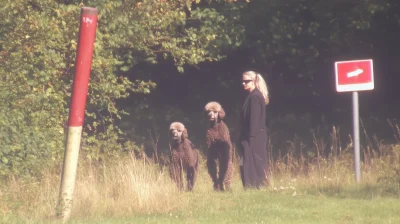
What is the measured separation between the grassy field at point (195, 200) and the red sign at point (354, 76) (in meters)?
1.13

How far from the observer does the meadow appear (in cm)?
970

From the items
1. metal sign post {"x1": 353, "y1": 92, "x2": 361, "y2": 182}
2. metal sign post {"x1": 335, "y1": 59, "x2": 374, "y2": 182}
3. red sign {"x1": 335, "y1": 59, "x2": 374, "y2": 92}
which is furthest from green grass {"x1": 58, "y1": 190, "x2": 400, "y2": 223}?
red sign {"x1": 335, "y1": 59, "x2": 374, "y2": 92}

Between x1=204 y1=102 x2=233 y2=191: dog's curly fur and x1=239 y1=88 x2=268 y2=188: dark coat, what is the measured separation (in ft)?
0.76

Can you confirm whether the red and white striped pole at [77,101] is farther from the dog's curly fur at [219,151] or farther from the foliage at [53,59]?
the dog's curly fur at [219,151]

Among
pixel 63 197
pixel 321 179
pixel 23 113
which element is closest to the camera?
pixel 63 197

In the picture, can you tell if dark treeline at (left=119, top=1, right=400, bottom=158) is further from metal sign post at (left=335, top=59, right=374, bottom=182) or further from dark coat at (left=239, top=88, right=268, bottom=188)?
dark coat at (left=239, top=88, right=268, bottom=188)

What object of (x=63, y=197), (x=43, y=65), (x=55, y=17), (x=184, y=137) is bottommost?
(x=63, y=197)

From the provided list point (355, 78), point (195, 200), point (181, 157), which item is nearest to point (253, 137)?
point (181, 157)

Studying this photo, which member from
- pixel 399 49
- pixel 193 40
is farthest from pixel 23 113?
pixel 399 49

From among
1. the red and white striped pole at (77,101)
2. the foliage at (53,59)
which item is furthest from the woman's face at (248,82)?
the red and white striped pole at (77,101)

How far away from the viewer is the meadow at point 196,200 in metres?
9.70

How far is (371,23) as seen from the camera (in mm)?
20047

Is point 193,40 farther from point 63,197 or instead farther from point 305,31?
point 63,197

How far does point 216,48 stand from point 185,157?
7.53 m
